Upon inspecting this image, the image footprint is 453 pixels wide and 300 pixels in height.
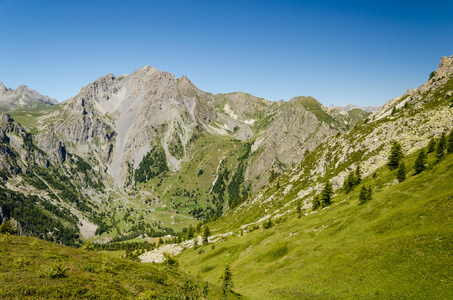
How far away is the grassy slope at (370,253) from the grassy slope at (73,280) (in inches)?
798

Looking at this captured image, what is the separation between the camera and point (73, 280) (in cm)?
2691

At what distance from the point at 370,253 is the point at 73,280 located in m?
48.3

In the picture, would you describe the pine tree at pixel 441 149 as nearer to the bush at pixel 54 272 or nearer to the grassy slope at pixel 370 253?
the grassy slope at pixel 370 253

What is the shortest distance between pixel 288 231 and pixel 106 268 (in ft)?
197

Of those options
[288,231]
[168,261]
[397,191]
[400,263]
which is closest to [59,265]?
[168,261]

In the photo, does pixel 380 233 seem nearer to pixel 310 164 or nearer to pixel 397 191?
pixel 397 191

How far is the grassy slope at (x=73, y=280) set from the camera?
74.7ft

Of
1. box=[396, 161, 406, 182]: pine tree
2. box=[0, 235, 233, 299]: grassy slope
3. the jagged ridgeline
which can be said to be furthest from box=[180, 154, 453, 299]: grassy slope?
box=[0, 235, 233, 299]: grassy slope

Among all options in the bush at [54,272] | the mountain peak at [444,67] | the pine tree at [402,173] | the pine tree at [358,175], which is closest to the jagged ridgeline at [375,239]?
the pine tree at [358,175]

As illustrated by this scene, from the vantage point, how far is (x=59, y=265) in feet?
90.1

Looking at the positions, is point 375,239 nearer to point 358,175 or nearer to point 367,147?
point 358,175

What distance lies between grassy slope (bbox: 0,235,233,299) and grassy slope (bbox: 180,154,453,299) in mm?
20261

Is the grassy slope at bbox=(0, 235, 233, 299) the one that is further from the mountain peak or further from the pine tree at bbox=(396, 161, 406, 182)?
the mountain peak

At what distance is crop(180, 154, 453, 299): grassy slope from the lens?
31875mm
